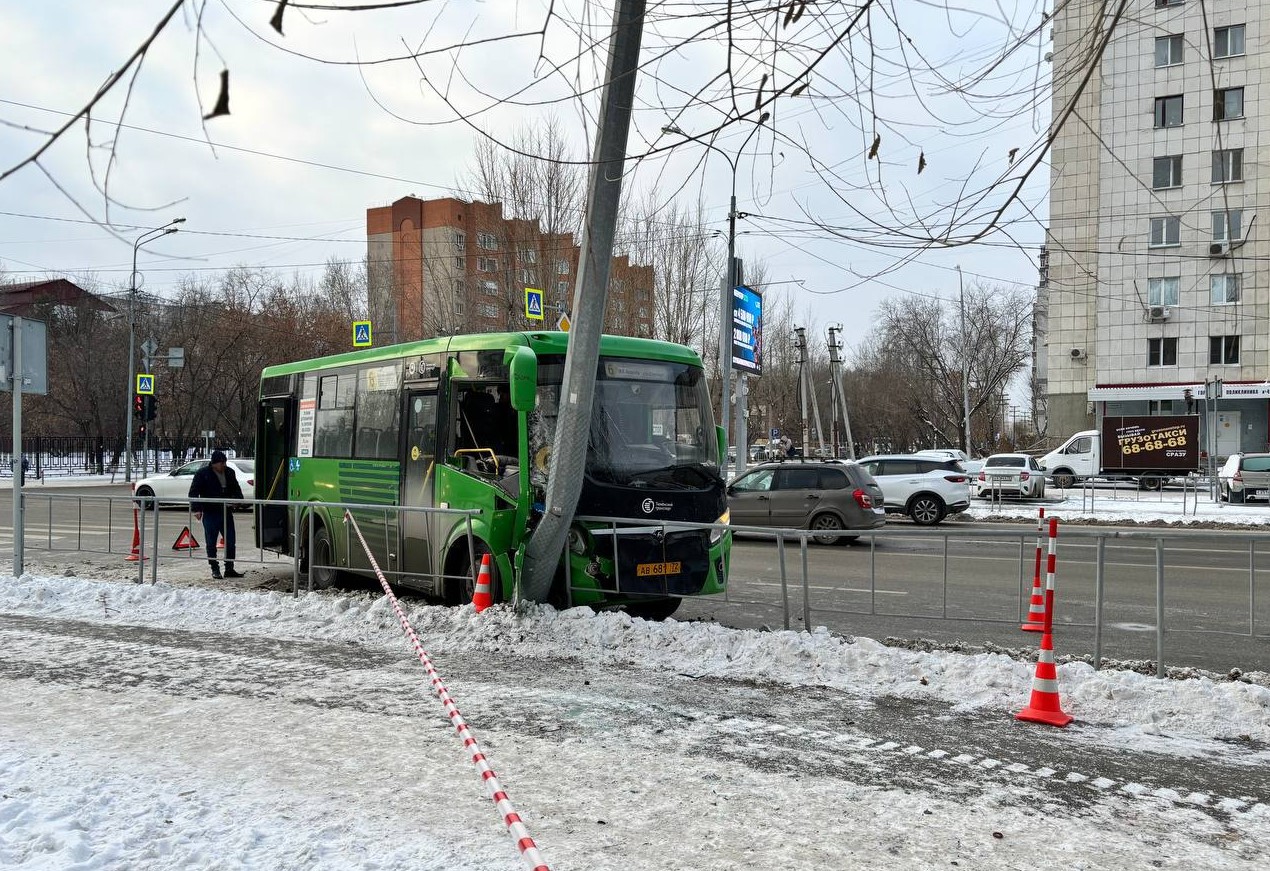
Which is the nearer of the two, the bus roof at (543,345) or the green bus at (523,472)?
the green bus at (523,472)

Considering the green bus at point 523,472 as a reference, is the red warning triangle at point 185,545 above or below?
below

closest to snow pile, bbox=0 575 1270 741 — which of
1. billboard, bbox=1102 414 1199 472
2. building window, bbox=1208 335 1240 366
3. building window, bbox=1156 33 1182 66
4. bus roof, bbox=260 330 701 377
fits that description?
bus roof, bbox=260 330 701 377

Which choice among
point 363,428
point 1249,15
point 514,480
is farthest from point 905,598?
point 1249,15

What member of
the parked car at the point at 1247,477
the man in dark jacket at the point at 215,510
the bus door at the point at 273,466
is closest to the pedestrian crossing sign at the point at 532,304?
the bus door at the point at 273,466

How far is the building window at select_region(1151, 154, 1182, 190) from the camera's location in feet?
→ 143

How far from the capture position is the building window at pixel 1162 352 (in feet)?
149

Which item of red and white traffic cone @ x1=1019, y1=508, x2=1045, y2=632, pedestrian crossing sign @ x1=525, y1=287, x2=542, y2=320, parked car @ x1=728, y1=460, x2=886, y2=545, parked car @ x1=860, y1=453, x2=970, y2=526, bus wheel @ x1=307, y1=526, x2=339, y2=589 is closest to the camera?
red and white traffic cone @ x1=1019, y1=508, x2=1045, y2=632

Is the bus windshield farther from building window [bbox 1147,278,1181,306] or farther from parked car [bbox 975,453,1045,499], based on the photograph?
building window [bbox 1147,278,1181,306]

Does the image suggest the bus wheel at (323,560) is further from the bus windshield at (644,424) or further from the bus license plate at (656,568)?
the bus license plate at (656,568)

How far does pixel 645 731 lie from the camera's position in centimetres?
559

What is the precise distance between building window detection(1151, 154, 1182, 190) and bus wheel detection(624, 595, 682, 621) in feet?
140

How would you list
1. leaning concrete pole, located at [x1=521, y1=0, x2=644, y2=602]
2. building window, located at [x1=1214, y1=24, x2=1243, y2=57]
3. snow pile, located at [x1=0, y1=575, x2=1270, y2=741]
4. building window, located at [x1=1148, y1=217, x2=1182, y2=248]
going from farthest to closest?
building window, located at [x1=1148, y1=217, x2=1182, y2=248], building window, located at [x1=1214, y1=24, x2=1243, y2=57], leaning concrete pole, located at [x1=521, y1=0, x2=644, y2=602], snow pile, located at [x1=0, y1=575, x2=1270, y2=741]

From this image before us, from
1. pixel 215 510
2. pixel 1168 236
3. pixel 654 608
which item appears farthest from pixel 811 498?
pixel 1168 236

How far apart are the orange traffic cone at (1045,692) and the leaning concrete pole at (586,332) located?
3.95 metres
